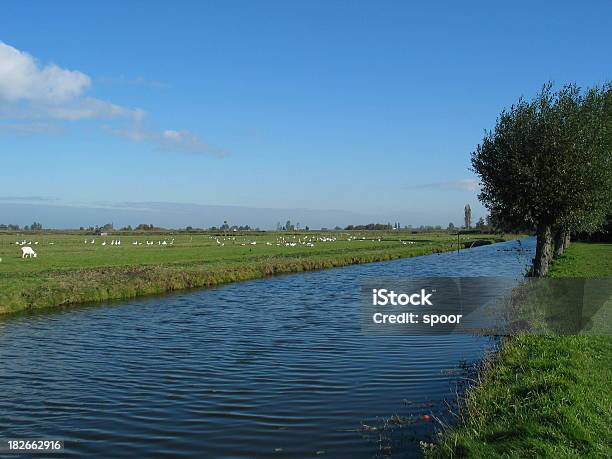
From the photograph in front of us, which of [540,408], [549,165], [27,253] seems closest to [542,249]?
[549,165]

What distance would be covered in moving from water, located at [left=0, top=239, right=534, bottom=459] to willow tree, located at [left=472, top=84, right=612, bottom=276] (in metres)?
10.4

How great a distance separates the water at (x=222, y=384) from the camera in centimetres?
1046

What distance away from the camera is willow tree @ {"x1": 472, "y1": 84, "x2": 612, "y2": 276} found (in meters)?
26.4

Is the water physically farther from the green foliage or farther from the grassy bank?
the green foliage

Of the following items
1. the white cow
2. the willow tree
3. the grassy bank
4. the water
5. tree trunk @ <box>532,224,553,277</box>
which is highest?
the willow tree

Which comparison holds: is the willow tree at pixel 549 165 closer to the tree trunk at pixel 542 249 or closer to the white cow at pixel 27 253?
the tree trunk at pixel 542 249

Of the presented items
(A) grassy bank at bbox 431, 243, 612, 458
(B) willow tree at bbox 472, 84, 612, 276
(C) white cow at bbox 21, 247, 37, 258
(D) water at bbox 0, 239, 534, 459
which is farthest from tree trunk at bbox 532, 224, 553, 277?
(C) white cow at bbox 21, 247, 37, 258

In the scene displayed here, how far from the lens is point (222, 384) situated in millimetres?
14477

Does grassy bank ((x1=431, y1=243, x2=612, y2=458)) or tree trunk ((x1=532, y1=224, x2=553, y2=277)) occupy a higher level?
tree trunk ((x1=532, y1=224, x2=553, y2=277))

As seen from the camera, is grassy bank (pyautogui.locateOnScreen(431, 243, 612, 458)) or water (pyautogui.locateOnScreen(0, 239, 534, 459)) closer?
grassy bank (pyautogui.locateOnScreen(431, 243, 612, 458))

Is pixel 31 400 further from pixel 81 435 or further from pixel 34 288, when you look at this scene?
pixel 34 288

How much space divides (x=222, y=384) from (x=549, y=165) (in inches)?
781

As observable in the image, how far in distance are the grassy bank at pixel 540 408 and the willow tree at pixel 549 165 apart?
13.6m

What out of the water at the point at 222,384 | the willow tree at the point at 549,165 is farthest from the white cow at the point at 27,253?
the willow tree at the point at 549,165
